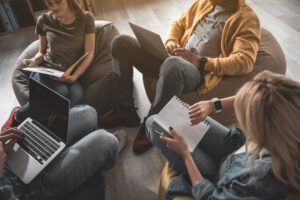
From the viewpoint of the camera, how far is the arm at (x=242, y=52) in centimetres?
141

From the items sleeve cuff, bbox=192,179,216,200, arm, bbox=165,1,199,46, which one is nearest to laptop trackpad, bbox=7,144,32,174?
sleeve cuff, bbox=192,179,216,200

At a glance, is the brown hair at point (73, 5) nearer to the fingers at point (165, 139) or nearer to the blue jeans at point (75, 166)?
the blue jeans at point (75, 166)

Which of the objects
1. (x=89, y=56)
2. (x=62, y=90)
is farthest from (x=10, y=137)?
(x=89, y=56)

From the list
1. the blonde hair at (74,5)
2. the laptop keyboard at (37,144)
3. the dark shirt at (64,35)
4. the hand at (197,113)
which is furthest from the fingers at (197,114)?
the blonde hair at (74,5)

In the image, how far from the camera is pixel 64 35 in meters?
1.73

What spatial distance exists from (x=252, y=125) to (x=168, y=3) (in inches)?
130

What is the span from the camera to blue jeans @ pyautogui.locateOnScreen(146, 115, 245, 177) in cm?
106

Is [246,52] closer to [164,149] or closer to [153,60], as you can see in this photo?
[153,60]

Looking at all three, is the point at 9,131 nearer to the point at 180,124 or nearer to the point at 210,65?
the point at 180,124

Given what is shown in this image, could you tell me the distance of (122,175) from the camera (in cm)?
151

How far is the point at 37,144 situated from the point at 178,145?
700 millimetres

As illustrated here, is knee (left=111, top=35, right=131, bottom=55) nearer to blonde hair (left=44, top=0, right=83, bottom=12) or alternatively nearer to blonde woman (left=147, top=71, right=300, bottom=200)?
blonde hair (left=44, top=0, right=83, bottom=12)

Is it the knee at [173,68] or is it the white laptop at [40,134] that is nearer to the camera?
the white laptop at [40,134]

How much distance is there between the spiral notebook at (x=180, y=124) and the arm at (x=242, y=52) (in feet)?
1.37
